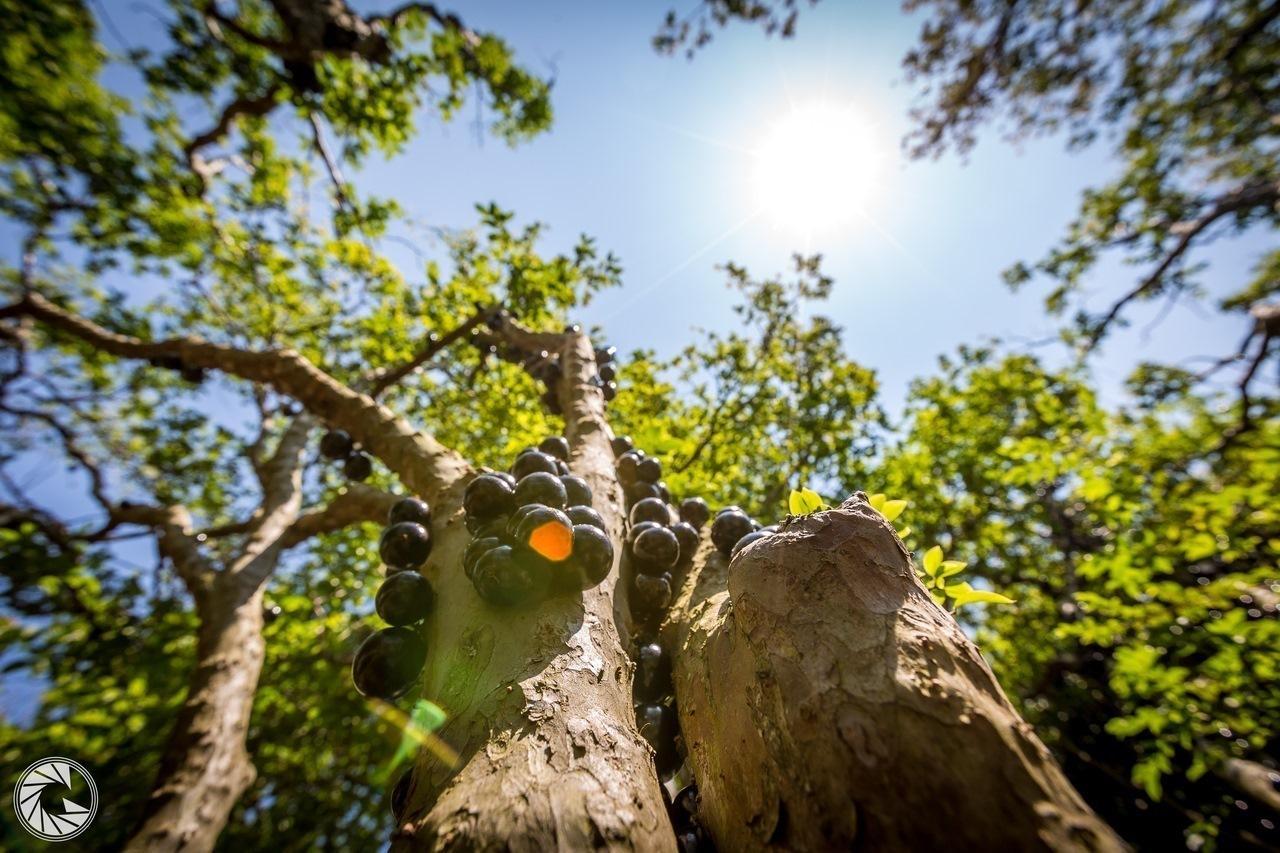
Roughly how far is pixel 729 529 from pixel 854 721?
1.41 metres

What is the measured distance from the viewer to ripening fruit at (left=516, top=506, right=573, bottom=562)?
1746mm

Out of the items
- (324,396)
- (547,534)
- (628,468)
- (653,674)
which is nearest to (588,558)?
(547,534)

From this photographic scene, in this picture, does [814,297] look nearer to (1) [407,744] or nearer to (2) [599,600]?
(2) [599,600]

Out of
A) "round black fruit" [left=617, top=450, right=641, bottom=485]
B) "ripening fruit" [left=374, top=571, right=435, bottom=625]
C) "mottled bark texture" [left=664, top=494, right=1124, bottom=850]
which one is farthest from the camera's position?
"round black fruit" [left=617, top=450, right=641, bottom=485]

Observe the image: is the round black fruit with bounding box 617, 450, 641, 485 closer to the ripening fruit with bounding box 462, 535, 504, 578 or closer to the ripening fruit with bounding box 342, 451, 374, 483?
the ripening fruit with bounding box 462, 535, 504, 578

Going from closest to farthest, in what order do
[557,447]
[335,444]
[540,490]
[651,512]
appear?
[540,490] < [651,512] < [557,447] < [335,444]

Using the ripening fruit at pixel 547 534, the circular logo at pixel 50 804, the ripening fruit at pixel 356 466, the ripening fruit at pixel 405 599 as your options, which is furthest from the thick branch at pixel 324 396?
the circular logo at pixel 50 804

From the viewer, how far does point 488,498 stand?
2174 mm

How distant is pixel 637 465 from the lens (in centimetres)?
339

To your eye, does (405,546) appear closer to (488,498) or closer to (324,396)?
(488,498)

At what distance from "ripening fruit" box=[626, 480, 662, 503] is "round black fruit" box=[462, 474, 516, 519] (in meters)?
1.15

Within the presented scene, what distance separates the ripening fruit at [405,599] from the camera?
2.00 m

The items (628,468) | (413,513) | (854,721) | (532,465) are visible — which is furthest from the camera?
(628,468)

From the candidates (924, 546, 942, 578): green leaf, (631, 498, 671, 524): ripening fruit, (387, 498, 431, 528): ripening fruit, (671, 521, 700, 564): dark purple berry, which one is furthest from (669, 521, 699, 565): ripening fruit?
(387, 498, 431, 528): ripening fruit
